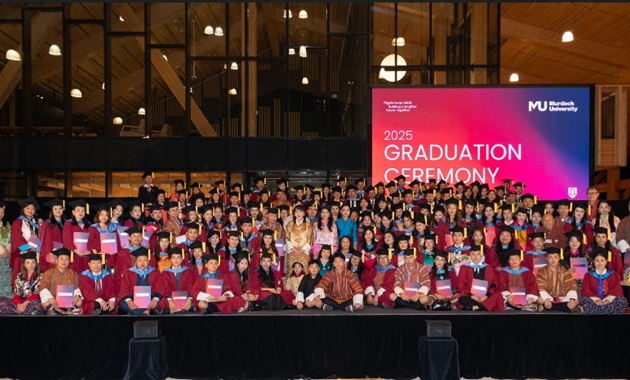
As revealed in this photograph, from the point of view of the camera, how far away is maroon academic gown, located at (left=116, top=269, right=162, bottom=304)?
30.0 feet

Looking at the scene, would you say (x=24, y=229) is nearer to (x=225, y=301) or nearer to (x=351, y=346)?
(x=225, y=301)

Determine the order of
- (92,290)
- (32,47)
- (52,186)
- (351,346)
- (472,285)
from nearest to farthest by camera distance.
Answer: (351,346) < (92,290) < (472,285) < (52,186) < (32,47)

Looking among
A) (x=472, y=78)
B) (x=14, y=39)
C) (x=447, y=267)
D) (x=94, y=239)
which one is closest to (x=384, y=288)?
(x=447, y=267)

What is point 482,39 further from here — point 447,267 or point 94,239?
point 94,239

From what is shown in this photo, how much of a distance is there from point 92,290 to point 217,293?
5.05ft

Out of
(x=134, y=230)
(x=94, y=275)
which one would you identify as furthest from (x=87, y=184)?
(x=94, y=275)

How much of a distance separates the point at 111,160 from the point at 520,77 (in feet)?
43.0

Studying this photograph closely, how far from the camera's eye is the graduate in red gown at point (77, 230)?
986 centimetres

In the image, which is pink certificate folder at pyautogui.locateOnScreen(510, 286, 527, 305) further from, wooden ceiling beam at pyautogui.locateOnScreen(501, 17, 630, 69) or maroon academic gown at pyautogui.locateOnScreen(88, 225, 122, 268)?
wooden ceiling beam at pyautogui.locateOnScreen(501, 17, 630, 69)

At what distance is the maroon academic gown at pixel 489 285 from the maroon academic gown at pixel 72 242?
5.00m

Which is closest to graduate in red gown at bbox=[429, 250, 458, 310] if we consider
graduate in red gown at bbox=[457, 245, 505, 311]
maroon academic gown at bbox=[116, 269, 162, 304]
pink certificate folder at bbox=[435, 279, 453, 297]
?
pink certificate folder at bbox=[435, 279, 453, 297]

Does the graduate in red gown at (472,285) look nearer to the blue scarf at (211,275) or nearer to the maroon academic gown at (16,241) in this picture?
the blue scarf at (211,275)

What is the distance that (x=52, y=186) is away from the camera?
1700 cm

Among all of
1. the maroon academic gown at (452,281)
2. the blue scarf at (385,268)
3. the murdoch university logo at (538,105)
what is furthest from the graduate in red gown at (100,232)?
the murdoch university logo at (538,105)
